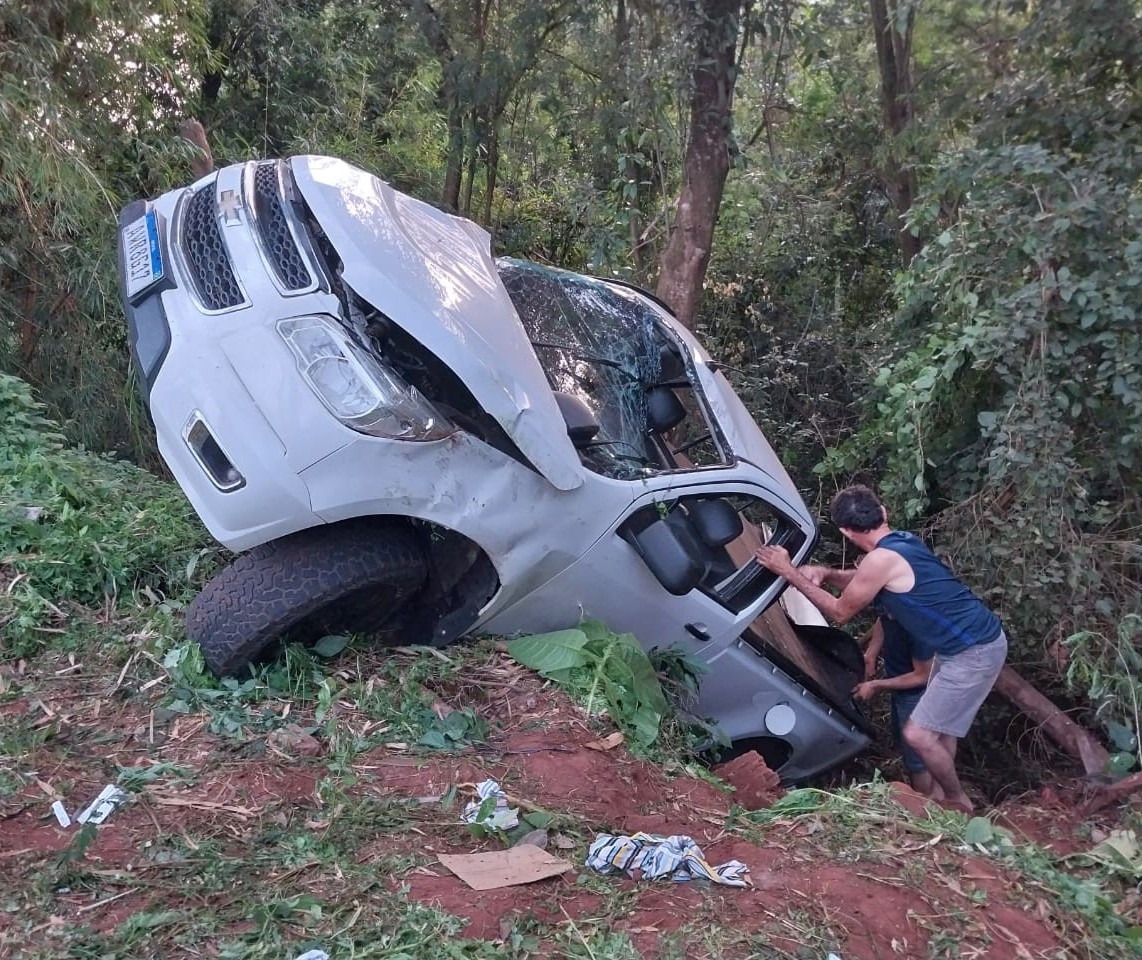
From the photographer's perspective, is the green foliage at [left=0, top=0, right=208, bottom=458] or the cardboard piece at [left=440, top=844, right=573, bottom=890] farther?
the green foliage at [left=0, top=0, right=208, bottom=458]

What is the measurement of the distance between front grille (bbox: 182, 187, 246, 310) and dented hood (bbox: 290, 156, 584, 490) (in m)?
0.37

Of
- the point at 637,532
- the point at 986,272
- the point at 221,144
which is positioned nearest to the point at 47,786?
the point at 637,532

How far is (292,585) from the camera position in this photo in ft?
11.9

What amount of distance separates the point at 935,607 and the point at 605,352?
1.90 metres

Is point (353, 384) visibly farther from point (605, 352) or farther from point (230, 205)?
point (605, 352)

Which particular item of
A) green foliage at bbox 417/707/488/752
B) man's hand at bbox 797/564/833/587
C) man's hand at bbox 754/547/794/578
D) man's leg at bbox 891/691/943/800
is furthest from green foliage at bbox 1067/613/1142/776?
green foliage at bbox 417/707/488/752

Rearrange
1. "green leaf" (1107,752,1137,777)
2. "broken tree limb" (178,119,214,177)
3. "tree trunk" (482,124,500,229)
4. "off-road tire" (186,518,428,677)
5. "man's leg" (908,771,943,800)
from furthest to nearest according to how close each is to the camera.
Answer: "tree trunk" (482,124,500,229) < "broken tree limb" (178,119,214,177) < "man's leg" (908,771,943,800) < "green leaf" (1107,752,1137,777) < "off-road tire" (186,518,428,677)

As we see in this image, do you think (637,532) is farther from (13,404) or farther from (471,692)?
(13,404)

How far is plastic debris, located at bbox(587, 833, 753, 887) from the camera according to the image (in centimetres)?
292

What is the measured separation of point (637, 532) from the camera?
3.98 meters

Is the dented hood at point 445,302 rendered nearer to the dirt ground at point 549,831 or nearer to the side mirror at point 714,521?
the side mirror at point 714,521

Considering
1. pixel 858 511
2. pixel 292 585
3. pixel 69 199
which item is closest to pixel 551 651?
pixel 292 585

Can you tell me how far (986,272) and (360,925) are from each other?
4.38 meters

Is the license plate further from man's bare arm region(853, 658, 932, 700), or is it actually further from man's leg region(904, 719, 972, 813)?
man's leg region(904, 719, 972, 813)
